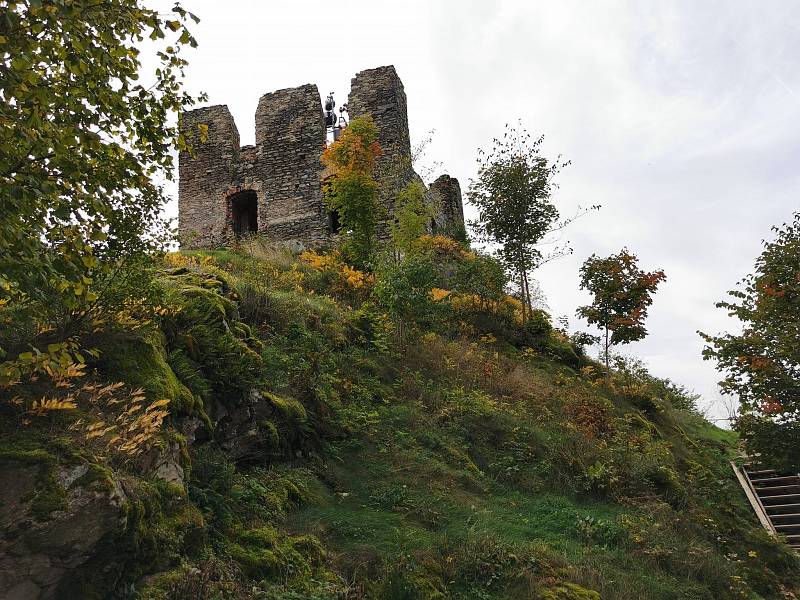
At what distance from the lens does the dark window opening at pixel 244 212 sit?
2011 cm

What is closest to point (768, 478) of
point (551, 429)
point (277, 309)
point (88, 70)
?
point (551, 429)

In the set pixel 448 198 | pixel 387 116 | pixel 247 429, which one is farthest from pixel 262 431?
pixel 448 198

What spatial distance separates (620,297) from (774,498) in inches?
243

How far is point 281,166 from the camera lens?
19.5 metres

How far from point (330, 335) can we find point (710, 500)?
7926 millimetres

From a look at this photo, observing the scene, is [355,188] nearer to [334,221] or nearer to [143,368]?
[334,221]

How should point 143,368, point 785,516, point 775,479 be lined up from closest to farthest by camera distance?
point 143,368, point 785,516, point 775,479

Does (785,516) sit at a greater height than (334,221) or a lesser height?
lesser

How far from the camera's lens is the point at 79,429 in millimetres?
4246

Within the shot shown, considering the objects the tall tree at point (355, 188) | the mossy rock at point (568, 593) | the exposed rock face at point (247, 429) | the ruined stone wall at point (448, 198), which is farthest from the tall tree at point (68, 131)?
the ruined stone wall at point (448, 198)

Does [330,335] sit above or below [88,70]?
below

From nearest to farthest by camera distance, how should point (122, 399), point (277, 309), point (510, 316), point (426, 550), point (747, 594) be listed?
1. point (122, 399)
2. point (426, 550)
3. point (747, 594)
4. point (277, 309)
5. point (510, 316)

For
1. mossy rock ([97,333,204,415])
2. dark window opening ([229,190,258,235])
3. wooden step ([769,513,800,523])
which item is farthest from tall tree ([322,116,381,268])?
wooden step ([769,513,800,523])

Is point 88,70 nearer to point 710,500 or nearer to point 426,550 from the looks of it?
point 426,550
